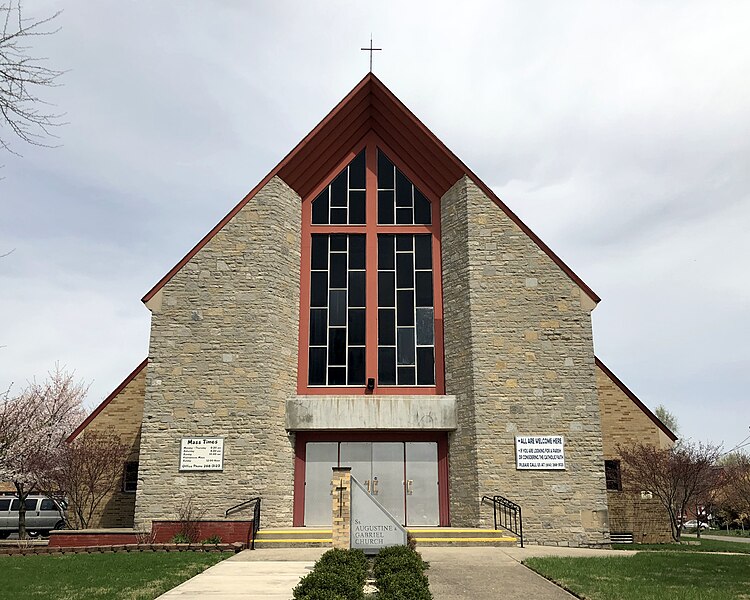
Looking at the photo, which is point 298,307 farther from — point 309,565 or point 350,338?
point 309,565

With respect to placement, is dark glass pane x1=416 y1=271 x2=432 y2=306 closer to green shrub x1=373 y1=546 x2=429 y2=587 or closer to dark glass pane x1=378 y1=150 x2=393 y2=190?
dark glass pane x1=378 y1=150 x2=393 y2=190

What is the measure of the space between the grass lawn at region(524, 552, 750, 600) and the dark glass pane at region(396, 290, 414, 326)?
9.14 m

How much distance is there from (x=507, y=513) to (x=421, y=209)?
9910 millimetres

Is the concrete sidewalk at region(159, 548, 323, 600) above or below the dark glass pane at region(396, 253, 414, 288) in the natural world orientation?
below

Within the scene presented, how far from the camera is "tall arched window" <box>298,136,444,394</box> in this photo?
67.7 feet

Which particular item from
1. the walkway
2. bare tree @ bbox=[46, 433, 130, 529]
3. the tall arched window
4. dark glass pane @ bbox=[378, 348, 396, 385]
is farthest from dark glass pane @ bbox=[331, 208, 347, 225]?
the walkway

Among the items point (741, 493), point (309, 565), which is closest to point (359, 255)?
point (309, 565)

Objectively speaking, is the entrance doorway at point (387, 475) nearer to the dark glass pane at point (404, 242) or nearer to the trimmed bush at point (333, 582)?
the dark glass pane at point (404, 242)

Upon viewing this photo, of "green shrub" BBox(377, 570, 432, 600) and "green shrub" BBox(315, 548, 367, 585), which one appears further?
"green shrub" BBox(315, 548, 367, 585)

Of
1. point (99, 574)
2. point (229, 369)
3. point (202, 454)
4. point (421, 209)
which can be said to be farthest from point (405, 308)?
point (99, 574)

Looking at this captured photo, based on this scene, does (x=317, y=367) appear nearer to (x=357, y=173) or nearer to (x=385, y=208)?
(x=385, y=208)

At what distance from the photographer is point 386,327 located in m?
21.1

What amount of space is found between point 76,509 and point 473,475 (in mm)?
12489

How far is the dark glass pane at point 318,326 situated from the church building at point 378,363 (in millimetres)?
70
